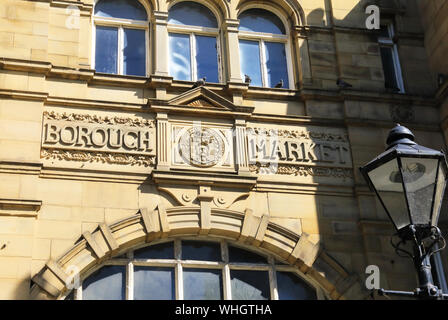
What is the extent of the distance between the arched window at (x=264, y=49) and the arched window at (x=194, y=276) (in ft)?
12.4

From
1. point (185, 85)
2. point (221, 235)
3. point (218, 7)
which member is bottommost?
point (221, 235)

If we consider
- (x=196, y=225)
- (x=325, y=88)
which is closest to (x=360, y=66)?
(x=325, y=88)

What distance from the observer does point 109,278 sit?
1295 cm

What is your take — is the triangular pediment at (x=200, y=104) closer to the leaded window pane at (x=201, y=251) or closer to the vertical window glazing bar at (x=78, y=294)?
the leaded window pane at (x=201, y=251)

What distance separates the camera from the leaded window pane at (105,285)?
1275cm

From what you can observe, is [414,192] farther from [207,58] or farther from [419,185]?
[207,58]

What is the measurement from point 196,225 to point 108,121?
2.43 meters

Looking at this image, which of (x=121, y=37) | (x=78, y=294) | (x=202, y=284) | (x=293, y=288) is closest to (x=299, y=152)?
(x=293, y=288)

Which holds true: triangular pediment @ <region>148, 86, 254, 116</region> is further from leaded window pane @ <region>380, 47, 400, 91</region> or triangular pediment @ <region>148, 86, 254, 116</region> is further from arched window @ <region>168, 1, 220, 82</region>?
leaded window pane @ <region>380, 47, 400, 91</region>

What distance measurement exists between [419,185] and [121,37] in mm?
8286

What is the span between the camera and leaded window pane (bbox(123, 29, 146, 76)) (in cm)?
1516

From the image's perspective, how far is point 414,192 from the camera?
8719mm

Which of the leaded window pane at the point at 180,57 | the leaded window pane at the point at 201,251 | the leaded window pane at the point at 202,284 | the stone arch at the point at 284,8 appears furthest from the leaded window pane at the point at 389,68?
the leaded window pane at the point at 202,284

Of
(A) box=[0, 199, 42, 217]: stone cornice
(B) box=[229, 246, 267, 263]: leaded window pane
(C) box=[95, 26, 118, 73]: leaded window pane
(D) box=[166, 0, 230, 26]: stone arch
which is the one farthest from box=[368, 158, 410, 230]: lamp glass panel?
(D) box=[166, 0, 230, 26]: stone arch
